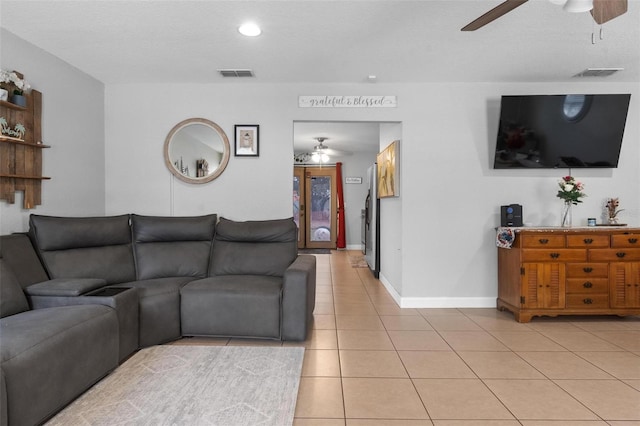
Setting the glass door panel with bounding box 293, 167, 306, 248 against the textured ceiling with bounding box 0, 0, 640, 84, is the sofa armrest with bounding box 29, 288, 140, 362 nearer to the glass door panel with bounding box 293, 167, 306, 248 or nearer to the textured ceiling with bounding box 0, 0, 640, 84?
the textured ceiling with bounding box 0, 0, 640, 84

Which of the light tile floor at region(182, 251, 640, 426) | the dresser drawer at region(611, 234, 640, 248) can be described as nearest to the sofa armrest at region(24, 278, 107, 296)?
the light tile floor at region(182, 251, 640, 426)

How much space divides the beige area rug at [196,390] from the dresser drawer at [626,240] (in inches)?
123

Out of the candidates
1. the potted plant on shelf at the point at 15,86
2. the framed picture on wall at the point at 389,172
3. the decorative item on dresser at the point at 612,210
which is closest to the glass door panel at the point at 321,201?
the framed picture on wall at the point at 389,172

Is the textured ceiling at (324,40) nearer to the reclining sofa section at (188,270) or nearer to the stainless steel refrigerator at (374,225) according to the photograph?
the reclining sofa section at (188,270)

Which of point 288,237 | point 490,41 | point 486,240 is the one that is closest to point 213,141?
point 288,237

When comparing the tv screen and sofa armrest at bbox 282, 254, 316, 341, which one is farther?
the tv screen

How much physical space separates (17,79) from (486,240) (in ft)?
14.5

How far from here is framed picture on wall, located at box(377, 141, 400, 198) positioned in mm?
4348

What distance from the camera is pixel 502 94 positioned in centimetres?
416

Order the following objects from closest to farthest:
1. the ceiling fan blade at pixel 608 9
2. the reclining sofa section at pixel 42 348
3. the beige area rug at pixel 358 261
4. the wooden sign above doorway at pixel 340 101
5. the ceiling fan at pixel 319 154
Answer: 1. the reclining sofa section at pixel 42 348
2. the ceiling fan blade at pixel 608 9
3. the wooden sign above doorway at pixel 340 101
4. the beige area rug at pixel 358 261
5. the ceiling fan at pixel 319 154

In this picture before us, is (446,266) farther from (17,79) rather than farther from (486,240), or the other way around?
(17,79)

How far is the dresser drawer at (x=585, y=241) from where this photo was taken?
369 cm

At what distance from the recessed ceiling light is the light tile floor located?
239cm

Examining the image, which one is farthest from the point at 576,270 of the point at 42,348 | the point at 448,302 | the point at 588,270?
the point at 42,348
